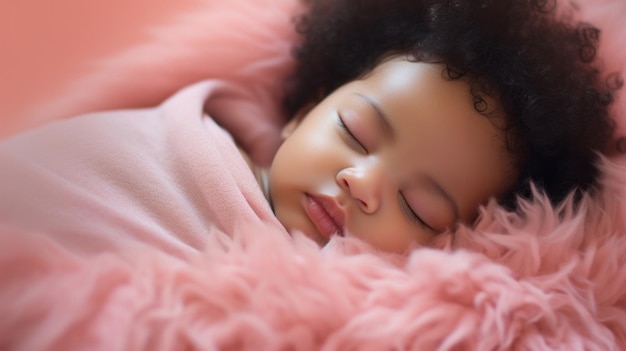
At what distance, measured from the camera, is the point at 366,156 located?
902 millimetres

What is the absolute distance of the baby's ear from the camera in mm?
1109

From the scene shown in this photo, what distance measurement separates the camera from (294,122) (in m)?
1.13

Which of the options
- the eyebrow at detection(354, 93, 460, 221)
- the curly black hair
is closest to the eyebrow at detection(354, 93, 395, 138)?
the eyebrow at detection(354, 93, 460, 221)

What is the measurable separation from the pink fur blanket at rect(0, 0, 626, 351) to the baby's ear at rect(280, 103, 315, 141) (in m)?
0.27

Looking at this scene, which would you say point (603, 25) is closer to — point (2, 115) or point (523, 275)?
point (523, 275)

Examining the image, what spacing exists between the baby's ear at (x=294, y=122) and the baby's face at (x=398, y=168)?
0.59ft

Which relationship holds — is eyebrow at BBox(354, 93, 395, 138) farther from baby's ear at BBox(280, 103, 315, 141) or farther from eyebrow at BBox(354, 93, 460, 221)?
baby's ear at BBox(280, 103, 315, 141)

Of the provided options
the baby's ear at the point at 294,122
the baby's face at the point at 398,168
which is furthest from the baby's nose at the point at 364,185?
the baby's ear at the point at 294,122

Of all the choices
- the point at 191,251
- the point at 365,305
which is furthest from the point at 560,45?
the point at 191,251

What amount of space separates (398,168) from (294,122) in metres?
0.31

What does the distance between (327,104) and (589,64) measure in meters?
0.43

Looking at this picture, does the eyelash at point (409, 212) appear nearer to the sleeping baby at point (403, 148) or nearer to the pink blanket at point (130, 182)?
the sleeping baby at point (403, 148)

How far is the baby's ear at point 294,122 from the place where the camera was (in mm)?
1109

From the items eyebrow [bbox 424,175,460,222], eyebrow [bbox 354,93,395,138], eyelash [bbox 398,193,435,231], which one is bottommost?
eyelash [bbox 398,193,435,231]
